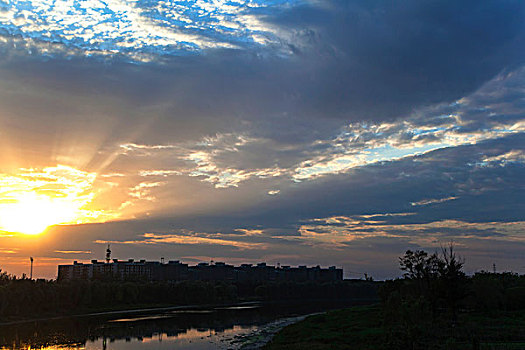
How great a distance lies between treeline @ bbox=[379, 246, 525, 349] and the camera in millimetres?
40625

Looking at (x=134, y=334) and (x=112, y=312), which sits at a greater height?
(x=134, y=334)

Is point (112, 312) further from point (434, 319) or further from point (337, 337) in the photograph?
point (434, 319)

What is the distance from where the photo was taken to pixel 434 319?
189ft

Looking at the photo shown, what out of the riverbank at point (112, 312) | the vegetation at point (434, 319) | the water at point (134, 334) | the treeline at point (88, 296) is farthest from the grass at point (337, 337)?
the treeline at point (88, 296)

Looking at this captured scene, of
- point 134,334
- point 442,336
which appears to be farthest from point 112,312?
point 442,336

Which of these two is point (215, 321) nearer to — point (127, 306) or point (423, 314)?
point (127, 306)

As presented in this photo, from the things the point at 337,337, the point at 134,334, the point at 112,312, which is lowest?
the point at 112,312

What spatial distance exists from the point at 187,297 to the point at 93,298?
141ft

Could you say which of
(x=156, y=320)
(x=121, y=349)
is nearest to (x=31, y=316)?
(x=156, y=320)

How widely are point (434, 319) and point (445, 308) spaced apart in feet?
35.5

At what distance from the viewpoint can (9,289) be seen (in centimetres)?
9906

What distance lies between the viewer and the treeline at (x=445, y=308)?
4062cm

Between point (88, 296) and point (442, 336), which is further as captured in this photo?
point (88, 296)

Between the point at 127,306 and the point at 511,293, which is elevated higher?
the point at 511,293
